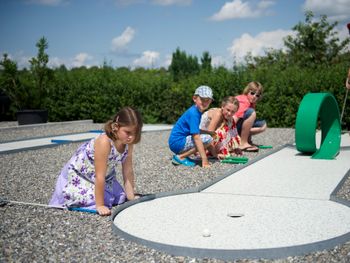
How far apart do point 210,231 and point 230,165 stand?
138 inches

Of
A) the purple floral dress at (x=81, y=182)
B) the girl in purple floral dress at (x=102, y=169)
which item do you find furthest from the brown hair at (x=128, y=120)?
the purple floral dress at (x=81, y=182)

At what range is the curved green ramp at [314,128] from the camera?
7.67 meters

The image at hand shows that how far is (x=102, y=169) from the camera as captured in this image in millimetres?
4230

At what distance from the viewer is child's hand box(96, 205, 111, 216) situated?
4309 millimetres

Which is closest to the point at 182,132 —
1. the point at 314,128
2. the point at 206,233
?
the point at 314,128

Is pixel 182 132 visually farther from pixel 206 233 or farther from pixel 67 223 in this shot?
pixel 206 233

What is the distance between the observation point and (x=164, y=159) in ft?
25.9

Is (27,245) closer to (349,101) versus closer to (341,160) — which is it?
(341,160)

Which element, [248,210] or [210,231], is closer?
[210,231]

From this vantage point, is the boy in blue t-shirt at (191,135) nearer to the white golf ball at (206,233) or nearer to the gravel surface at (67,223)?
the gravel surface at (67,223)

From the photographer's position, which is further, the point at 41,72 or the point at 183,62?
the point at 183,62

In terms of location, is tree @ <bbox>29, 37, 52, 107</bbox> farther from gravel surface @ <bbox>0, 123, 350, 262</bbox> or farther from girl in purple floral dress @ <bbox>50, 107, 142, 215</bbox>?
girl in purple floral dress @ <bbox>50, 107, 142, 215</bbox>

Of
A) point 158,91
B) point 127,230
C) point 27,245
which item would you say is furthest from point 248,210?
point 158,91

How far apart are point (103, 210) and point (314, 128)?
460 cm
